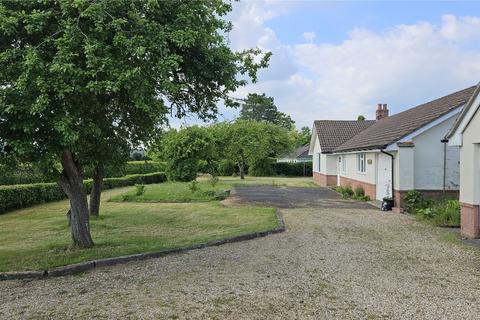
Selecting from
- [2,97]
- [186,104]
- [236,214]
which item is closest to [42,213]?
[236,214]

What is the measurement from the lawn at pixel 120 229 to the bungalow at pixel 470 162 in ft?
17.0

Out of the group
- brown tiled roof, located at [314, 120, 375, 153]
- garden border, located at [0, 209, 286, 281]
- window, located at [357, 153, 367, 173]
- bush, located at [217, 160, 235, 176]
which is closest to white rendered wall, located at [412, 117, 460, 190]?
window, located at [357, 153, 367, 173]

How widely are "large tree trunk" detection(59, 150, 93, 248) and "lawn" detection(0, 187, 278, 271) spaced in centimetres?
33

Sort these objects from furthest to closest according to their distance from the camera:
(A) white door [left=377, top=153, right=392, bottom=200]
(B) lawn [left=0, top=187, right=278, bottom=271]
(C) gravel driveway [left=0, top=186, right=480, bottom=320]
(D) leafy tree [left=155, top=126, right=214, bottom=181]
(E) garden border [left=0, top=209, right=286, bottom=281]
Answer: (D) leafy tree [left=155, top=126, right=214, bottom=181] → (A) white door [left=377, top=153, right=392, bottom=200] → (B) lawn [left=0, top=187, right=278, bottom=271] → (E) garden border [left=0, top=209, right=286, bottom=281] → (C) gravel driveway [left=0, top=186, right=480, bottom=320]

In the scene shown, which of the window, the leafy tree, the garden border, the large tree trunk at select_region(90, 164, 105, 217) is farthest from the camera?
the leafy tree

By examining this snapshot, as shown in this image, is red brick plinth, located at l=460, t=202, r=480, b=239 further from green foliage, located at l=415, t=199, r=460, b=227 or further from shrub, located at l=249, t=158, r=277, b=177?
shrub, located at l=249, t=158, r=277, b=177

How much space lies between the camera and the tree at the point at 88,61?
5.95m

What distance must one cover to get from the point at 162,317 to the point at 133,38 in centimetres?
410

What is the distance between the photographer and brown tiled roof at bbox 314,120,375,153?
33156 mm

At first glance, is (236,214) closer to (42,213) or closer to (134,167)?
(42,213)

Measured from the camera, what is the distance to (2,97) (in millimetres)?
6074

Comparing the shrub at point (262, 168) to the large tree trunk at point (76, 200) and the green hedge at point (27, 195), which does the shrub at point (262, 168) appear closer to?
the green hedge at point (27, 195)

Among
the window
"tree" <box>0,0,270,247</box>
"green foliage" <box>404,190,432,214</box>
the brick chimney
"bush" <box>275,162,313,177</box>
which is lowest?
"green foliage" <box>404,190,432,214</box>

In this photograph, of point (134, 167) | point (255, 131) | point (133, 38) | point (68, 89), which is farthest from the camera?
point (255, 131)
